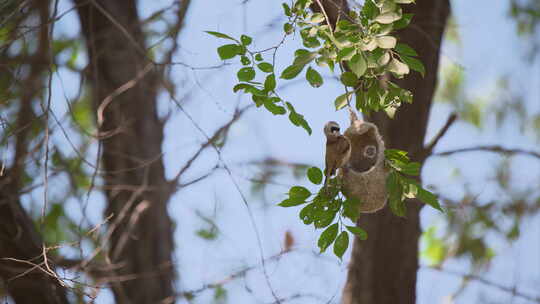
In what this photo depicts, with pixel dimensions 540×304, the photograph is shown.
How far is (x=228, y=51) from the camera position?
1.93 m

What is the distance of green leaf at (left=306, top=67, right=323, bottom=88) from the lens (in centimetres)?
194

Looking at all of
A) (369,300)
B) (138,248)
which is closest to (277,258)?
(369,300)

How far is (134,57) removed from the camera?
4.56m

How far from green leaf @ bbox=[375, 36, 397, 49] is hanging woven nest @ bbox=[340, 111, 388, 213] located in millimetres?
586

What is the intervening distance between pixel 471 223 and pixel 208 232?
1.98m

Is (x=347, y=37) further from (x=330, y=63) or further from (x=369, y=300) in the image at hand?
(x=369, y=300)

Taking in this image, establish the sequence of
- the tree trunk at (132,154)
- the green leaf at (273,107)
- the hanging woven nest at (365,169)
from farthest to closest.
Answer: the tree trunk at (132,154), the hanging woven nest at (365,169), the green leaf at (273,107)

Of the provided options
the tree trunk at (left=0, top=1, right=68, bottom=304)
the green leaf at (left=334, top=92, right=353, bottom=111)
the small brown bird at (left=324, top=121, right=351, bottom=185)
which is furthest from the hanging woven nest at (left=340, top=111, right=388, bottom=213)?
the tree trunk at (left=0, top=1, right=68, bottom=304)

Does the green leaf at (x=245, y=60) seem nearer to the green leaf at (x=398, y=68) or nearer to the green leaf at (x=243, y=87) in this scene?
the green leaf at (x=243, y=87)

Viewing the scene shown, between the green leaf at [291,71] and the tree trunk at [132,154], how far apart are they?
246 cm

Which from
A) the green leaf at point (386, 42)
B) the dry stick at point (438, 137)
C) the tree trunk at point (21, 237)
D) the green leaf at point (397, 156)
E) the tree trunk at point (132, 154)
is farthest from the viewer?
the tree trunk at point (132, 154)

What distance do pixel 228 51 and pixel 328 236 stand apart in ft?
2.04

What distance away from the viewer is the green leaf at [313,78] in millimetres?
1938

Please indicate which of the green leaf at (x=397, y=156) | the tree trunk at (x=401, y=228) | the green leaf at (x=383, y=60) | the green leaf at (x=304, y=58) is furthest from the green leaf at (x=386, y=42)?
the tree trunk at (x=401, y=228)
